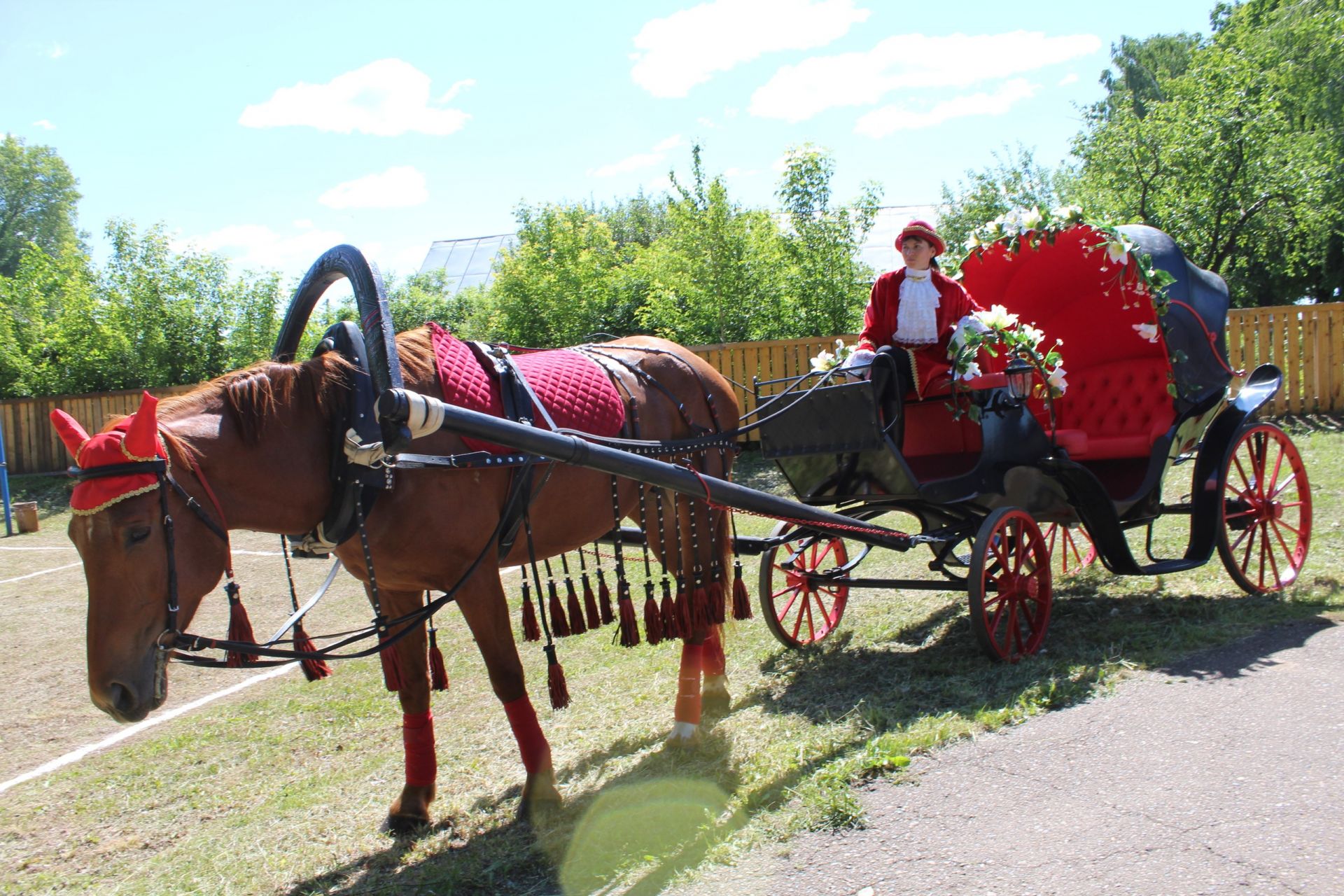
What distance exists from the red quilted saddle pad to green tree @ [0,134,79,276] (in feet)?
167

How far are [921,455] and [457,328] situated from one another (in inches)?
790

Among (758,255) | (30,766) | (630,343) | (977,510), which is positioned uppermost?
(758,255)

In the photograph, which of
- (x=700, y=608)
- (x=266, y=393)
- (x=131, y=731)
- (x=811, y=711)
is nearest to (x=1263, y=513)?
(x=811, y=711)

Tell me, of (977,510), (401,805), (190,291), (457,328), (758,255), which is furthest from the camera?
(457,328)

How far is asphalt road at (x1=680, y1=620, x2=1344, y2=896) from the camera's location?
A: 2736 millimetres

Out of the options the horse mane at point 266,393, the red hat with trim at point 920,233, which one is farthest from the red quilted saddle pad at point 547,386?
the red hat with trim at point 920,233

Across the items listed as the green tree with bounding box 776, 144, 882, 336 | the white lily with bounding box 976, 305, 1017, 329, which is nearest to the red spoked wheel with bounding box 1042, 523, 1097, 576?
the white lily with bounding box 976, 305, 1017, 329

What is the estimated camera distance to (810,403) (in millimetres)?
4742

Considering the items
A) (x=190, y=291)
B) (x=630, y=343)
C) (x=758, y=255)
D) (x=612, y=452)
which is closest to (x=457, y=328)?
(x=190, y=291)

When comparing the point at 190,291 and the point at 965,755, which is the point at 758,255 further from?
the point at 965,755

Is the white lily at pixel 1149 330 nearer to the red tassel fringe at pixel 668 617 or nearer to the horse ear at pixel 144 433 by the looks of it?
the red tassel fringe at pixel 668 617

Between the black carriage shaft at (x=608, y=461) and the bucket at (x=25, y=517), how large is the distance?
1425cm

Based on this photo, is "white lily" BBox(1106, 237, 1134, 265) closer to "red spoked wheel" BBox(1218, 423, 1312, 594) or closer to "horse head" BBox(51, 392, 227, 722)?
"red spoked wheel" BBox(1218, 423, 1312, 594)

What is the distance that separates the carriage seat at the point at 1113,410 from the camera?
5.68 meters
